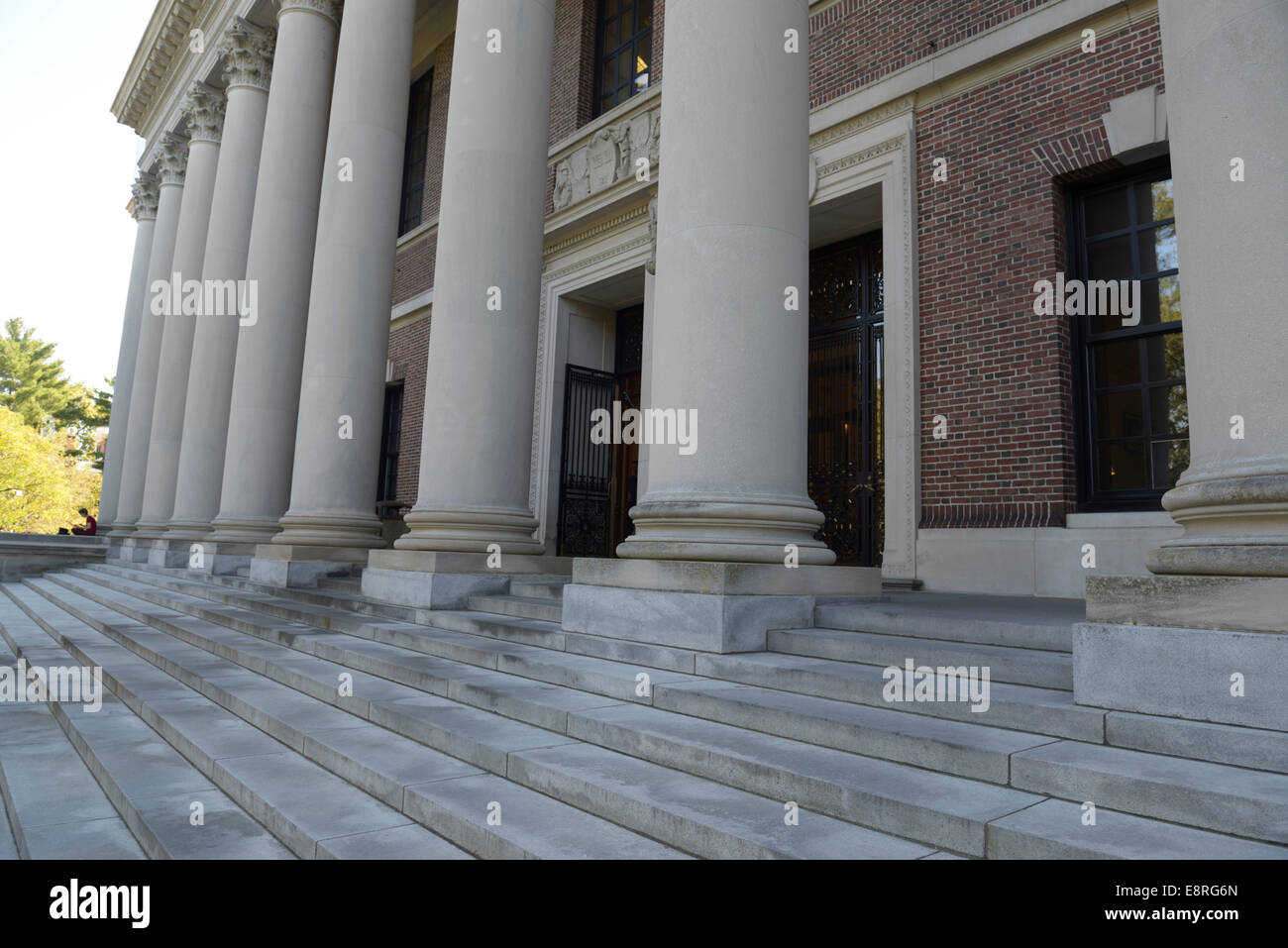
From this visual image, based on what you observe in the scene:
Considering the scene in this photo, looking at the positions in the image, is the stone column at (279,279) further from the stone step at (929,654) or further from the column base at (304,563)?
the stone step at (929,654)

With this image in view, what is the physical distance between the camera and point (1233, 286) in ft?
13.6

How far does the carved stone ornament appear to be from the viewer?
1450cm

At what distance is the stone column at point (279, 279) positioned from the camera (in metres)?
15.4

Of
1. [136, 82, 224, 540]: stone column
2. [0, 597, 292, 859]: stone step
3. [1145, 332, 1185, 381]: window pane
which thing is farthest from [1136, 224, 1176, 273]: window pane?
[136, 82, 224, 540]: stone column

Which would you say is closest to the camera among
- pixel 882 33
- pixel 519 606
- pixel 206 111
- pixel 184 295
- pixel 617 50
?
pixel 519 606

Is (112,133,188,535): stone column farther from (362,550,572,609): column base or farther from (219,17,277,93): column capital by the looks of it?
(362,550,572,609): column base

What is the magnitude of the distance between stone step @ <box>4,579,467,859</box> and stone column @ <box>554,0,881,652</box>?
247 cm

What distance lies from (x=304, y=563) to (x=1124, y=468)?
11132 mm

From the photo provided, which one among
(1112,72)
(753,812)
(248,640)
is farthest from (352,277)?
(753,812)

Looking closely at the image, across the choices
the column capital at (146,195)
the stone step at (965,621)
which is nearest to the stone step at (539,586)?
the stone step at (965,621)

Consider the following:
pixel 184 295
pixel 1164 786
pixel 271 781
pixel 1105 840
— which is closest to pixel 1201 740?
pixel 1164 786

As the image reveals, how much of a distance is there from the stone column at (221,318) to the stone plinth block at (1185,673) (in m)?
17.9

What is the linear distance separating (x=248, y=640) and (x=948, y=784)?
308 inches

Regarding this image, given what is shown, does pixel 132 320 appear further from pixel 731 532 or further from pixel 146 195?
pixel 731 532
